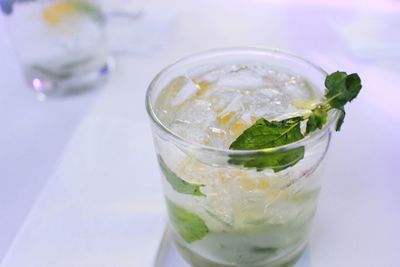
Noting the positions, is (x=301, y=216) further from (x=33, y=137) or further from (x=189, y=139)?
(x=33, y=137)

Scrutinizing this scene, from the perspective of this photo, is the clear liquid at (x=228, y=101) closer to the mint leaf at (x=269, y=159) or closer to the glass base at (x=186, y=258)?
the mint leaf at (x=269, y=159)

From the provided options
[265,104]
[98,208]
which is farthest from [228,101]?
[98,208]

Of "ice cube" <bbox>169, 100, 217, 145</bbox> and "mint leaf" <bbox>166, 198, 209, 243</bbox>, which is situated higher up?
"ice cube" <bbox>169, 100, 217, 145</bbox>

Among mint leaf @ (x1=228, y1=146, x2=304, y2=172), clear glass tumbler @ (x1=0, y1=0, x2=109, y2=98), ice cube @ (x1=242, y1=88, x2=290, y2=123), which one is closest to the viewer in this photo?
mint leaf @ (x1=228, y1=146, x2=304, y2=172)

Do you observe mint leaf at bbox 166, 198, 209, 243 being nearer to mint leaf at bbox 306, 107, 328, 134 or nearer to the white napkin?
the white napkin

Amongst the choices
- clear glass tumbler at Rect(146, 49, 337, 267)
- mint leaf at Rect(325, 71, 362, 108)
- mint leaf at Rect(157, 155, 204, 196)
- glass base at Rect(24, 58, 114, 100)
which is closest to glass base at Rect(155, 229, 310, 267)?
clear glass tumbler at Rect(146, 49, 337, 267)

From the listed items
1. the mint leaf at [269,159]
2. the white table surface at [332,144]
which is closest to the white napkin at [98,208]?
the white table surface at [332,144]

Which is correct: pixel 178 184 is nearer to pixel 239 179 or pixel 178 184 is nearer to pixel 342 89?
pixel 239 179

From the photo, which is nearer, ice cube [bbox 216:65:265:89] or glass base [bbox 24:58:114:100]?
ice cube [bbox 216:65:265:89]
